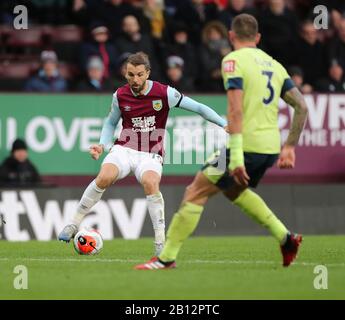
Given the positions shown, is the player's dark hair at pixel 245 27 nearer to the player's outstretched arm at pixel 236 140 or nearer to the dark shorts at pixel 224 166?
the player's outstretched arm at pixel 236 140

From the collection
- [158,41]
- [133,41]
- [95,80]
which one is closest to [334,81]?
[158,41]

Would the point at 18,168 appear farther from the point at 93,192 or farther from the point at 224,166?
the point at 224,166

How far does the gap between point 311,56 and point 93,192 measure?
898cm

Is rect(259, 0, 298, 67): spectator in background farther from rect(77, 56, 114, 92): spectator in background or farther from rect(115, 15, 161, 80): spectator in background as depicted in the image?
rect(77, 56, 114, 92): spectator in background

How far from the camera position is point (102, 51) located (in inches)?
805

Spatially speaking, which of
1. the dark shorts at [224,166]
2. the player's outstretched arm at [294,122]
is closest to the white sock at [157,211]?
the dark shorts at [224,166]

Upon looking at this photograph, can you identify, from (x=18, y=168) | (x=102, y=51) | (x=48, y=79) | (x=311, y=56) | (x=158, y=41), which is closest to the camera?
(x=18, y=168)

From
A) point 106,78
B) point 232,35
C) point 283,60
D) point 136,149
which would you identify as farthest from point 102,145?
point 283,60

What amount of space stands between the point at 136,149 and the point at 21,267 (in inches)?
89.5

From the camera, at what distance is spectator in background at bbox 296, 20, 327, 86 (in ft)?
70.3

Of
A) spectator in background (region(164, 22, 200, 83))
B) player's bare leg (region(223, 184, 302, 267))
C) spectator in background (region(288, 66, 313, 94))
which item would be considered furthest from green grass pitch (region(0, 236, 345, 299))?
Answer: spectator in background (region(164, 22, 200, 83))

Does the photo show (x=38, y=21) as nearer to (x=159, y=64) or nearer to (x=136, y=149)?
(x=159, y=64)

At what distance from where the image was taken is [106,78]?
788 inches

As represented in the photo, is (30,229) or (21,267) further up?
(30,229)
